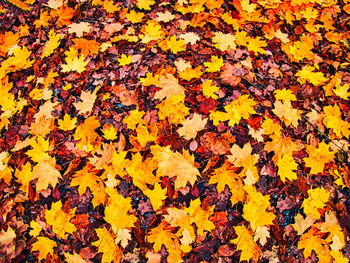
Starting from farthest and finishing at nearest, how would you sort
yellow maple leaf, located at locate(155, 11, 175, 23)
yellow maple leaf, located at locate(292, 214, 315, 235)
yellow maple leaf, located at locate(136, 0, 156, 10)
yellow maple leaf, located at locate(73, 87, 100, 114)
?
1. yellow maple leaf, located at locate(136, 0, 156, 10)
2. yellow maple leaf, located at locate(155, 11, 175, 23)
3. yellow maple leaf, located at locate(73, 87, 100, 114)
4. yellow maple leaf, located at locate(292, 214, 315, 235)

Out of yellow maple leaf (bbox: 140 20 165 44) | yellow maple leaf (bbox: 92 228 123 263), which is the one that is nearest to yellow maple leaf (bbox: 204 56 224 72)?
yellow maple leaf (bbox: 140 20 165 44)

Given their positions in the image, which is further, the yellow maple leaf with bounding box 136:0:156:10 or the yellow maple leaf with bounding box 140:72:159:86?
the yellow maple leaf with bounding box 136:0:156:10

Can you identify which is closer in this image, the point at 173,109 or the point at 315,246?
the point at 315,246

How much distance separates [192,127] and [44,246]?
1.54 m

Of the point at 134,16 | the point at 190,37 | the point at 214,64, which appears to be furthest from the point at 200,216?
the point at 134,16

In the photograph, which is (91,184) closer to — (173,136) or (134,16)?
(173,136)

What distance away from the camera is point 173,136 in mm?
2184

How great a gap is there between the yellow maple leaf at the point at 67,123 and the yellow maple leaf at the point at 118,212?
746 mm

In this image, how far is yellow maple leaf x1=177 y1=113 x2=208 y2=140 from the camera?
219 cm

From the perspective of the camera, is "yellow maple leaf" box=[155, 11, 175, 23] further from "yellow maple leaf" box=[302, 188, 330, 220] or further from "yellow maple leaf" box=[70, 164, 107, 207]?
"yellow maple leaf" box=[302, 188, 330, 220]

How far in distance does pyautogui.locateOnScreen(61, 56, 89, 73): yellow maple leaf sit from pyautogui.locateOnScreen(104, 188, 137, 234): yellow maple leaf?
1.46 metres

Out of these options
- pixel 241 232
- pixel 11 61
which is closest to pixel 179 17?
pixel 11 61

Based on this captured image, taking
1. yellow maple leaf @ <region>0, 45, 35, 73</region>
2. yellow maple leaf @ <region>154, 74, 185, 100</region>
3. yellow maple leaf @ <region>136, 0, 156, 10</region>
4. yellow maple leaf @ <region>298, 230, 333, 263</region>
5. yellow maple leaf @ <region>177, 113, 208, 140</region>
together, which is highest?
yellow maple leaf @ <region>136, 0, 156, 10</region>

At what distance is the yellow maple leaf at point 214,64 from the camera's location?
102 inches
